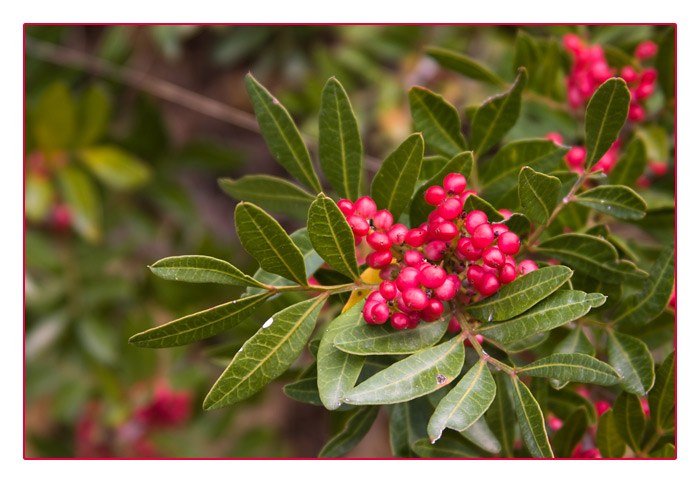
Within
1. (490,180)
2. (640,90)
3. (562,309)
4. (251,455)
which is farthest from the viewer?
(251,455)

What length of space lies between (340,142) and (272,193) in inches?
7.2

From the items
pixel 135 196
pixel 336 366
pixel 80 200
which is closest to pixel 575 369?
pixel 336 366

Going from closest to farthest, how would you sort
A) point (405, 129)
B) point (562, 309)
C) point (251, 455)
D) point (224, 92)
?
point (562, 309) → point (251, 455) → point (405, 129) → point (224, 92)

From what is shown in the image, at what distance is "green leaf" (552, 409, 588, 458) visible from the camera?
3.31 feet

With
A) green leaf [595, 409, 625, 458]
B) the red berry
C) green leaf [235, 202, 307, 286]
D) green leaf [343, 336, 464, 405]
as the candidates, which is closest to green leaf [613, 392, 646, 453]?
green leaf [595, 409, 625, 458]

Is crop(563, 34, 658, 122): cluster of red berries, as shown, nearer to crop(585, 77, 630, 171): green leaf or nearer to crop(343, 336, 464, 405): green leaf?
crop(585, 77, 630, 171): green leaf

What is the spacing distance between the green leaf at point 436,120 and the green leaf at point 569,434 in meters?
0.51

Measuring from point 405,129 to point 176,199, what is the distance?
1031 millimetres

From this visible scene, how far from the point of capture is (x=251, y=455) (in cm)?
228

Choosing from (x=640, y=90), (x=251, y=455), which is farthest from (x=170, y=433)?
(x=640, y=90)

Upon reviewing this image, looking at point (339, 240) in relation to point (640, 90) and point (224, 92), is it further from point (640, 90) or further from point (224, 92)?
point (224, 92)

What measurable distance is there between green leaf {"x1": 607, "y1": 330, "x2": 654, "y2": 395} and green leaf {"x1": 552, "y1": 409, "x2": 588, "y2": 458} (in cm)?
10

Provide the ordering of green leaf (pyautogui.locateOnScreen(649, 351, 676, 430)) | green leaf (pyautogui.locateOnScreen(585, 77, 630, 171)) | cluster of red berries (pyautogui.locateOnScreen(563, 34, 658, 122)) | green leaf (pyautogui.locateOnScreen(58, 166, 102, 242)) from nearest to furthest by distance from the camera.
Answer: green leaf (pyautogui.locateOnScreen(585, 77, 630, 171)), green leaf (pyautogui.locateOnScreen(649, 351, 676, 430)), cluster of red berries (pyautogui.locateOnScreen(563, 34, 658, 122)), green leaf (pyautogui.locateOnScreen(58, 166, 102, 242))

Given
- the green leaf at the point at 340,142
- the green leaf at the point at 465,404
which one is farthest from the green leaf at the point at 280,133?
the green leaf at the point at 465,404
